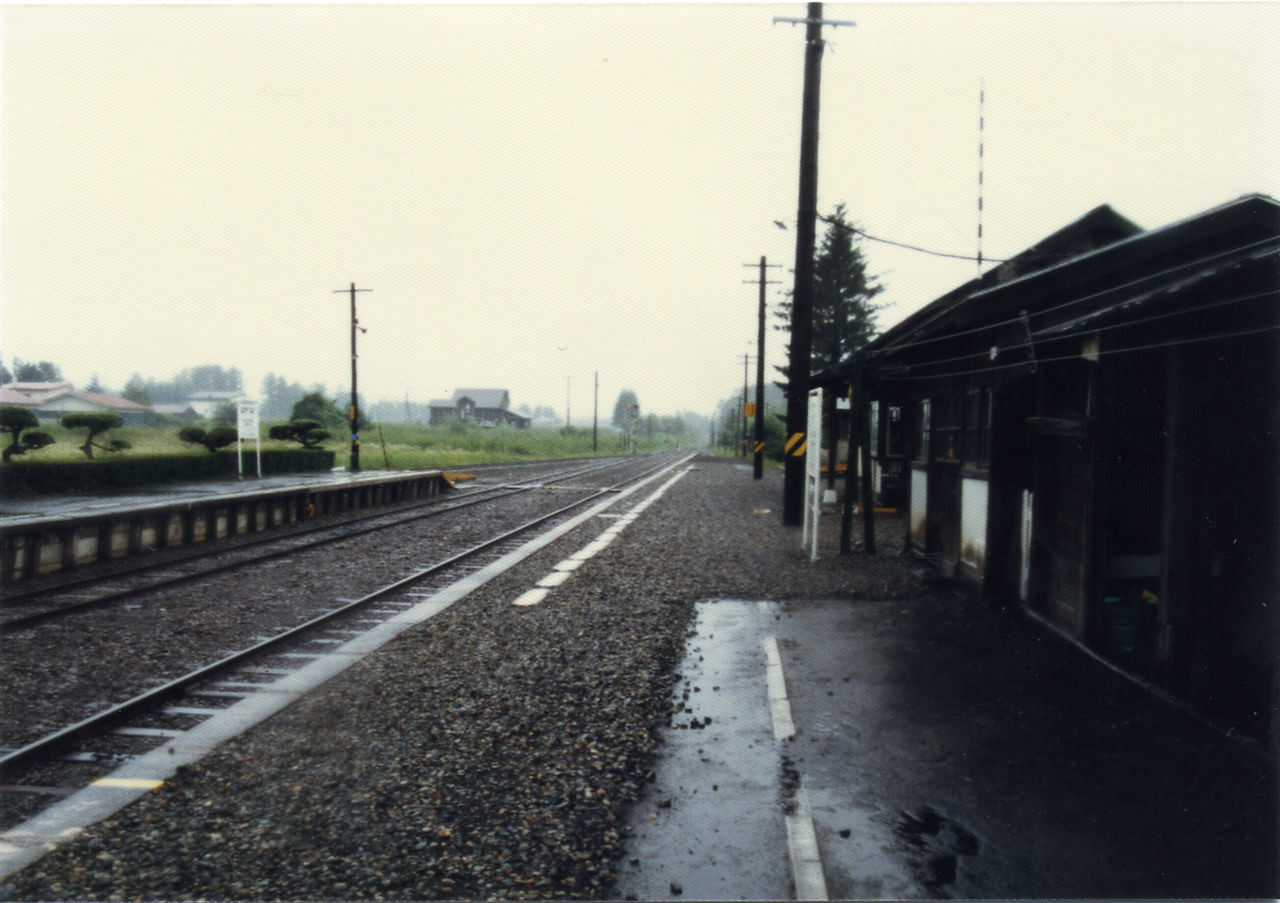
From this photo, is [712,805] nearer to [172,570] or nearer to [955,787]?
[955,787]

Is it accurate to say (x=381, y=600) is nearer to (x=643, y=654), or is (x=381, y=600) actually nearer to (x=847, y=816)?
(x=643, y=654)

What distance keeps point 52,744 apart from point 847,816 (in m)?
4.17

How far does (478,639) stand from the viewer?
6.76m

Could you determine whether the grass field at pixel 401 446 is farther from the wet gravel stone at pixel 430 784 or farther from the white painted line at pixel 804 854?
the white painted line at pixel 804 854

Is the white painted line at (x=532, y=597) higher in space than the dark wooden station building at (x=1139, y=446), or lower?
lower

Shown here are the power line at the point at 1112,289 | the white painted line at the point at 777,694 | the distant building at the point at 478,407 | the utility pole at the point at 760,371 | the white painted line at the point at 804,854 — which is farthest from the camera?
the distant building at the point at 478,407

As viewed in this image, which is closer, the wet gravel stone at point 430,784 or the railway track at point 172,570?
the wet gravel stone at point 430,784

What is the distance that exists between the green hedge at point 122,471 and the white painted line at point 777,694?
1973 centimetres

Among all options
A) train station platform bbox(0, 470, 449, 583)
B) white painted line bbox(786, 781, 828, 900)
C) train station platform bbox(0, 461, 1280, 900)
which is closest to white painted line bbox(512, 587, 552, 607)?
train station platform bbox(0, 461, 1280, 900)

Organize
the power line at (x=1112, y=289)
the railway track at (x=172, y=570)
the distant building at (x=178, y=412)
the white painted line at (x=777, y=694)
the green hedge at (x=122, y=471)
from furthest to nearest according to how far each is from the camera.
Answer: the distant building at (x=178, y=412), the green hedge at (x=122, y=471), the railway track at (x=172, y=570), the white painted line at (x=777, y=694), the power line at (x=1112, y=289)

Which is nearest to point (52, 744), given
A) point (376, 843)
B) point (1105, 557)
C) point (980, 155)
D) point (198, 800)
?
point (198, 800)

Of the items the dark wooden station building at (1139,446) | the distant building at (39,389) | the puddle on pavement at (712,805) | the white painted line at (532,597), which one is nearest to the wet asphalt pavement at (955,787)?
the puddle on pavement at (712,805)

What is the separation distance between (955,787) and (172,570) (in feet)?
31.8

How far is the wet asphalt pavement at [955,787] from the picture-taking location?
125 inches
